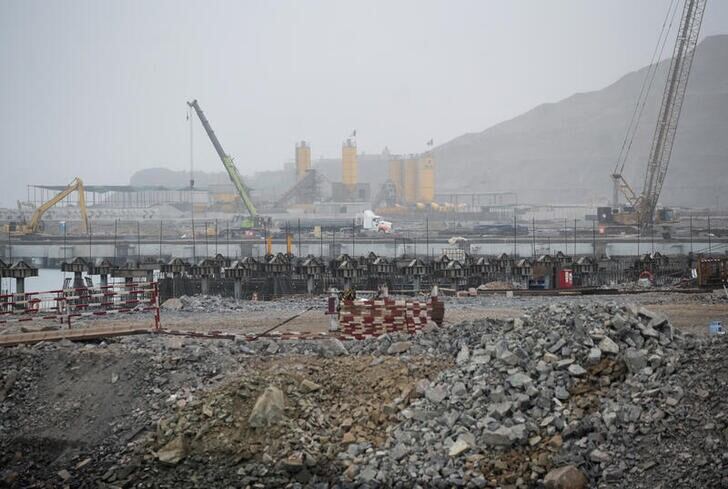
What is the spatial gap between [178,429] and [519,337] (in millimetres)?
4443

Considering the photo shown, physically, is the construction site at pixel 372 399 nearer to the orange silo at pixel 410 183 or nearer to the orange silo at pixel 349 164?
the orange silo at pixel 349 164

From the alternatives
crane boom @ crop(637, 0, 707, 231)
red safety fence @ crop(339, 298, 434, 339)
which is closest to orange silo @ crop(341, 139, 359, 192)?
crane boom @ crop(637, 0, 707, 231)

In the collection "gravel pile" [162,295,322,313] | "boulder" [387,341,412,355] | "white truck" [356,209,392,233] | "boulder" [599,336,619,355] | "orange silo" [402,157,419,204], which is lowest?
"gravel pile" [162,295,322,313]

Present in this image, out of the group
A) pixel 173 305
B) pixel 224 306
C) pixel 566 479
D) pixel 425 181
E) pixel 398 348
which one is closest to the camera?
pixel 566 479

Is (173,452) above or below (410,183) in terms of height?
below

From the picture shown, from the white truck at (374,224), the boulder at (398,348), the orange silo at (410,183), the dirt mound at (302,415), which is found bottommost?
the dirt mound at (302,415)

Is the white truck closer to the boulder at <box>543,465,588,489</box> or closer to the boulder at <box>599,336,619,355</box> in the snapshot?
the boulder at <box>599,336,619,355</box>

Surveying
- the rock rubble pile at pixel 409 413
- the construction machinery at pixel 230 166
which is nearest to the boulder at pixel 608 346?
the rock rubble pile at pixel 409 413

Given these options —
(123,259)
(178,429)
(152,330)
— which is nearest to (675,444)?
(178,429)

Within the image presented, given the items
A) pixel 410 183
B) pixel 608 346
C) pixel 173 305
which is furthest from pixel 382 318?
pixel 410 183

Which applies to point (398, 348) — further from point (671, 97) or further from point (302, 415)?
point (671, 97)

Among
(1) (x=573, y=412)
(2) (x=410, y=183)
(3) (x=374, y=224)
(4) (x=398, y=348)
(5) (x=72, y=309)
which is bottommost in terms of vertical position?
(1) (x=573, y=412)

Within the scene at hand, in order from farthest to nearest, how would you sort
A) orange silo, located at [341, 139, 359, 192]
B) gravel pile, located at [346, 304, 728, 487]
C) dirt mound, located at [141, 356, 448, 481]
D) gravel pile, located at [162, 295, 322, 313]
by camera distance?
orange silo, located at [341, 139, 359, 192], gravel pile, located at [162, 295, 322, 313], dirt mound, located at [141, 356, 448, 481], gravel pile, located at [346, 304, 728, 487]

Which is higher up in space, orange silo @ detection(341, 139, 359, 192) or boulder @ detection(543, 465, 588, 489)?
orange silo @ detection(341, 139, 359, 192)
